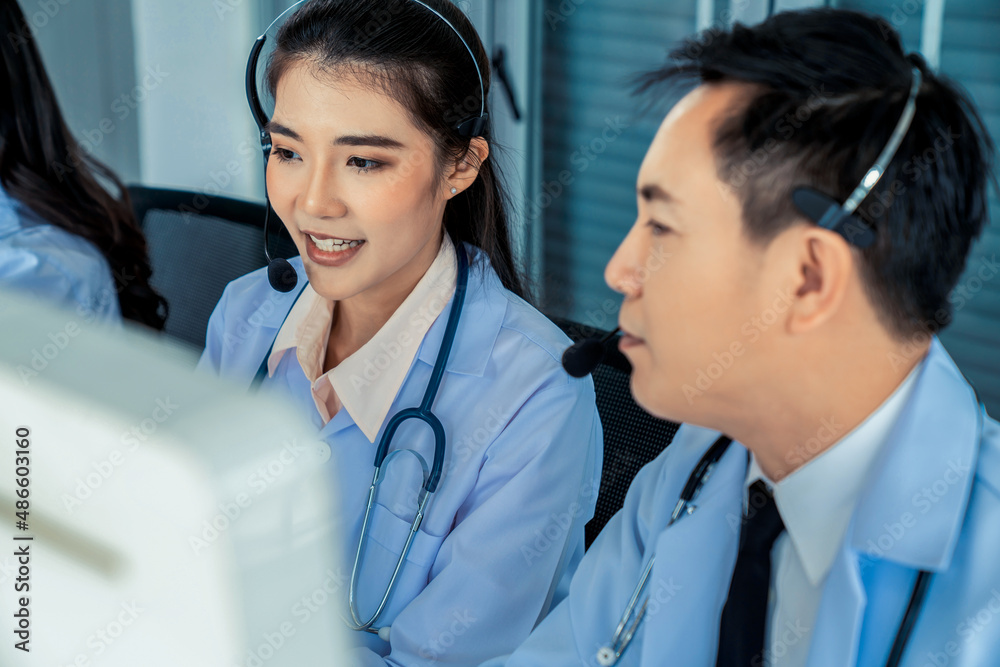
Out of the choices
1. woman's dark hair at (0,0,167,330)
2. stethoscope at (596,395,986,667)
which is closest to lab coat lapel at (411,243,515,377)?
stethoscope at (596,395,986,667)

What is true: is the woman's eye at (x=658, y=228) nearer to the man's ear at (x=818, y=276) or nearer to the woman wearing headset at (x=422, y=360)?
the man's ear at (x=818, y=276)

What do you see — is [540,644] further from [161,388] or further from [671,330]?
[161,388]

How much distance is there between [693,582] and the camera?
866 mm

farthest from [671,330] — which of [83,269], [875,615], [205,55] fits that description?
[205,55]

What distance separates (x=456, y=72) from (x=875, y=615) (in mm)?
811

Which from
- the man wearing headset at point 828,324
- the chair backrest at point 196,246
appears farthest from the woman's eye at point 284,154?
the man wearing headset at point 828,324

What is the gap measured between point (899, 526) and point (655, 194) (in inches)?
12.9

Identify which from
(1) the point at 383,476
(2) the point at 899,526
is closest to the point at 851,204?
(2) the point at 899,526

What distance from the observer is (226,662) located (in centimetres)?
31

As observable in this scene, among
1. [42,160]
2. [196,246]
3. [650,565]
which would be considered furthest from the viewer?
[196,246]

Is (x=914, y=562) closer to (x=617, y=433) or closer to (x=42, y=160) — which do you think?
(x=617, y=433)

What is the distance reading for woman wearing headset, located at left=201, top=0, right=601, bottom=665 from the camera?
107cm

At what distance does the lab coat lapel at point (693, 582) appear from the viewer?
863mm

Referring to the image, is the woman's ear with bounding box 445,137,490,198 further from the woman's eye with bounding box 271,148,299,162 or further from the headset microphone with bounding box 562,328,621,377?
the headset microphone with bounding box 562,328,621,377
